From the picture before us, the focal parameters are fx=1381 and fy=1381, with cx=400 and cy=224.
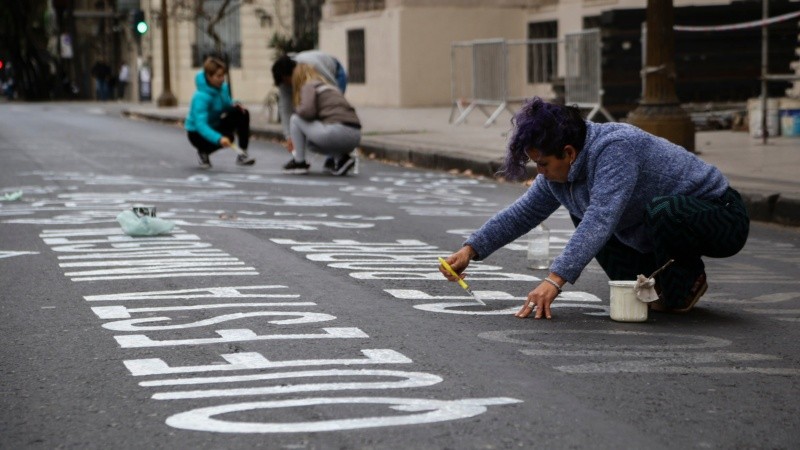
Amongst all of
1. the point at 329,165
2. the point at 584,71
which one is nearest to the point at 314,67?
the point at 329,165

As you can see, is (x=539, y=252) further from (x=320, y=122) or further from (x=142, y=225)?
(x=320, y=122)

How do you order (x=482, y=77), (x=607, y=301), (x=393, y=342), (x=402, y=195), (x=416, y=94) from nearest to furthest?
(x=393, y=342)
(x=607, y=301)
(x=402, y=195)
(x=482, y=77)
(x=416, y=94)

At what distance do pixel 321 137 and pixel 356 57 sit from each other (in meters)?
19.5

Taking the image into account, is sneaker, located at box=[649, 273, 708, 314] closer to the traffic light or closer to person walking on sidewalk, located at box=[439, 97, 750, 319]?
person walking on sidewalk, located at box=[439, 97, 750, 319]

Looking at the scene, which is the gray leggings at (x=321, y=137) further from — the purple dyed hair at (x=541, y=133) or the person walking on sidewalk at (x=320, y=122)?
the purple dyed hair at (x=541, y=133)

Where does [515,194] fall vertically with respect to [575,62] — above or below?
below

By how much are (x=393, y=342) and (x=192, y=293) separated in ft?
5.31

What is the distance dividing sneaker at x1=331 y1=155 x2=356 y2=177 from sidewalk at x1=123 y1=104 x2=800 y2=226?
4.62 ft

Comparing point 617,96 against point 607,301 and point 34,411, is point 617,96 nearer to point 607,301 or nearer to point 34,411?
point 607,301

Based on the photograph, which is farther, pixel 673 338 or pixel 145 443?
pixel 673 338

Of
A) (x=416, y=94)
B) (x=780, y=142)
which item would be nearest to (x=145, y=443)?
(x=780, y=142)

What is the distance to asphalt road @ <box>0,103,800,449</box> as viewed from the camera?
14.1 ft

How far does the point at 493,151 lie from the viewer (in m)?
16.5

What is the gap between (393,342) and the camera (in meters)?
5.61
